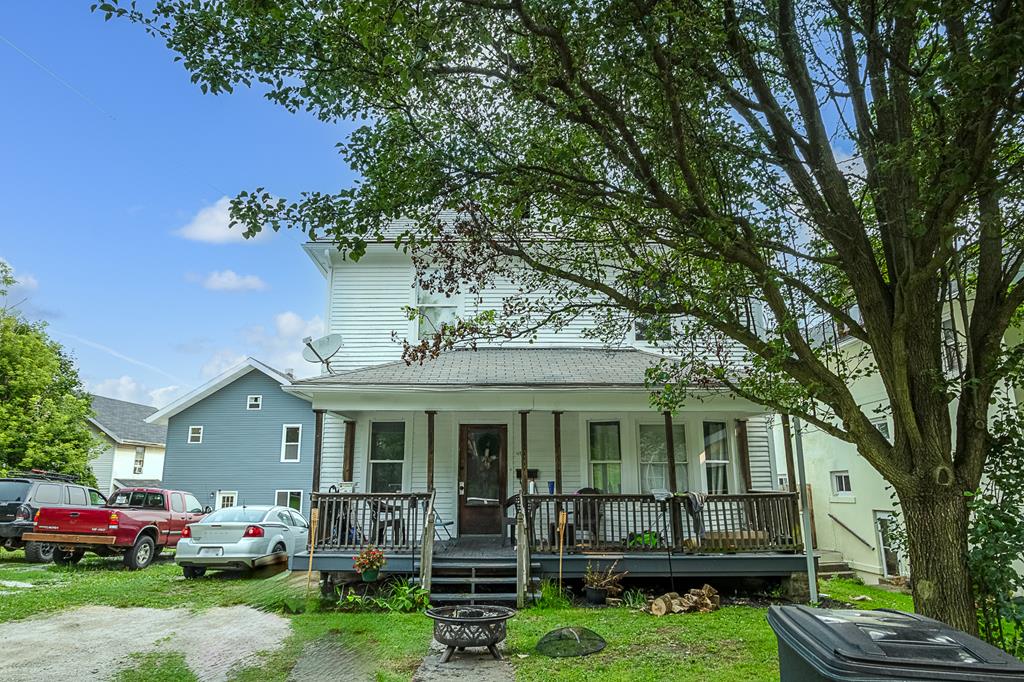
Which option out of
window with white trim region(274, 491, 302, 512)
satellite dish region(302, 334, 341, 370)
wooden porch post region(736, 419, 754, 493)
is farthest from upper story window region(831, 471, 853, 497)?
window with white trim region(274, 491, 302, 512)

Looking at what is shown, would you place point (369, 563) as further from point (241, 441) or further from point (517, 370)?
point (241, 441)

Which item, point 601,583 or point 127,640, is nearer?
point 127,640

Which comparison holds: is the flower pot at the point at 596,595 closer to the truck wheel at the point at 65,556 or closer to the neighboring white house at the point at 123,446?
the truck wheel at the point at 65,556

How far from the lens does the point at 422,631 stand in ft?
24.6

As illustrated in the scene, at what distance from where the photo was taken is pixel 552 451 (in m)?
12.1

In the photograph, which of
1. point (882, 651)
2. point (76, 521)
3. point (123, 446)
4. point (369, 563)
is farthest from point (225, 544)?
point (123, 446)

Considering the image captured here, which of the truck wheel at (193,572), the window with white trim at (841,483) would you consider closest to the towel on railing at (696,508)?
the window with white trim at (841,483)

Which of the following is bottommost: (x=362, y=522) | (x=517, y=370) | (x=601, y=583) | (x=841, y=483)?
(x=601, y=583)

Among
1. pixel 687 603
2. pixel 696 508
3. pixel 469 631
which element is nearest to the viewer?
pixel 469 631

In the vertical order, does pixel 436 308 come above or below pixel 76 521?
above

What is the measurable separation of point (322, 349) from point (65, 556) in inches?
326

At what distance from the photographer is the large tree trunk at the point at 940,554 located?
183 inches

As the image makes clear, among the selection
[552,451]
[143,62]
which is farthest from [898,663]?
[143,62]

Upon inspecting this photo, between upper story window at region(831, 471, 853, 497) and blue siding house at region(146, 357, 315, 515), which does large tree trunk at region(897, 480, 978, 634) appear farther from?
blue siding house at region(146, 357, 315, 515)
